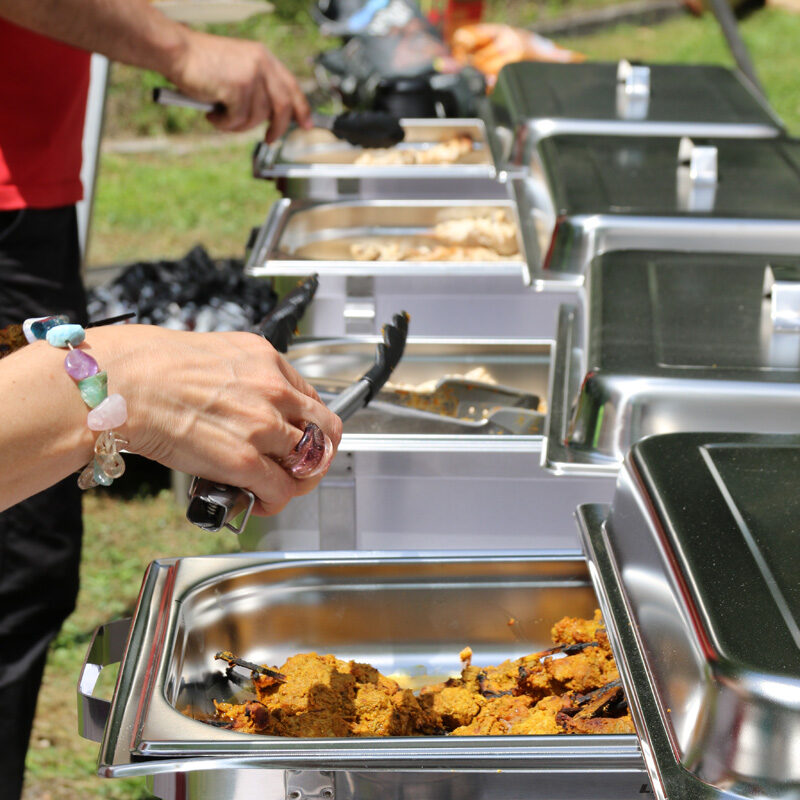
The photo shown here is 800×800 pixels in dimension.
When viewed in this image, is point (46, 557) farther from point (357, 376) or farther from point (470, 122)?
point (470, 122)

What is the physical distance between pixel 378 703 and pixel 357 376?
0.79 meters

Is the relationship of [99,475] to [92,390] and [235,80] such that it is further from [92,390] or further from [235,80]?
[235,80]

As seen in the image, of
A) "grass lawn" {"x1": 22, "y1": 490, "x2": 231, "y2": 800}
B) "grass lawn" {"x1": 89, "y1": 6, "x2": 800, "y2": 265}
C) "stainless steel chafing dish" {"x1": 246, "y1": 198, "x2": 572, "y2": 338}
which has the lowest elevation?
"grass lawn" {"x1": 22, "y1": 490, "x2": 231, "y2": 800}

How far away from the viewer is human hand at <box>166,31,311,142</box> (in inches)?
71.0

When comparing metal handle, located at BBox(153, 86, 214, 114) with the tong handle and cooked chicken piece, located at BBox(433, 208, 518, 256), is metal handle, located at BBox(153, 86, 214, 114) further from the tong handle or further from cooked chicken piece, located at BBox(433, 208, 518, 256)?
the tong handle

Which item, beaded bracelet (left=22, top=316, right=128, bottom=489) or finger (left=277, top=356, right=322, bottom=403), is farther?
finger (left=277, top=356, right=322, bottom=403)

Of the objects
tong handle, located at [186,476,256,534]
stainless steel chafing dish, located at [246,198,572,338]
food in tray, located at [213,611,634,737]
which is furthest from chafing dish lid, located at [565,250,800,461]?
tong handle, located at [186,476,256,534]

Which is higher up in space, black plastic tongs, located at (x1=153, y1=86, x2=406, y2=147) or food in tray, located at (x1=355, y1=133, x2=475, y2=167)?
black plastic tongs, located at (x1=153, y1=86, x2=406, y2=147)

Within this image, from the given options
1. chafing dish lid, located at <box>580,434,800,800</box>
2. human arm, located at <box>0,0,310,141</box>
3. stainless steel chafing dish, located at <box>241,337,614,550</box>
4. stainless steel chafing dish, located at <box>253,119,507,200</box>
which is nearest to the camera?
chafing dish lid, located at <box>580,434,800,800</box>

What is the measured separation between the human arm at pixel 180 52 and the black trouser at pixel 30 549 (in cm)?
31

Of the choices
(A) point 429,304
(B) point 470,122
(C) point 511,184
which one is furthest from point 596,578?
(B) point 470,122

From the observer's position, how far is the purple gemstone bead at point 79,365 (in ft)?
2.64

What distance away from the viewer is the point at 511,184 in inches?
87.7

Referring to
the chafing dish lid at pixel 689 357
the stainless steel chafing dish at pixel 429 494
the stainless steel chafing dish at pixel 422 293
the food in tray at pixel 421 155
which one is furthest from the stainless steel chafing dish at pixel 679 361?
the food in tray at pixel 421 155
